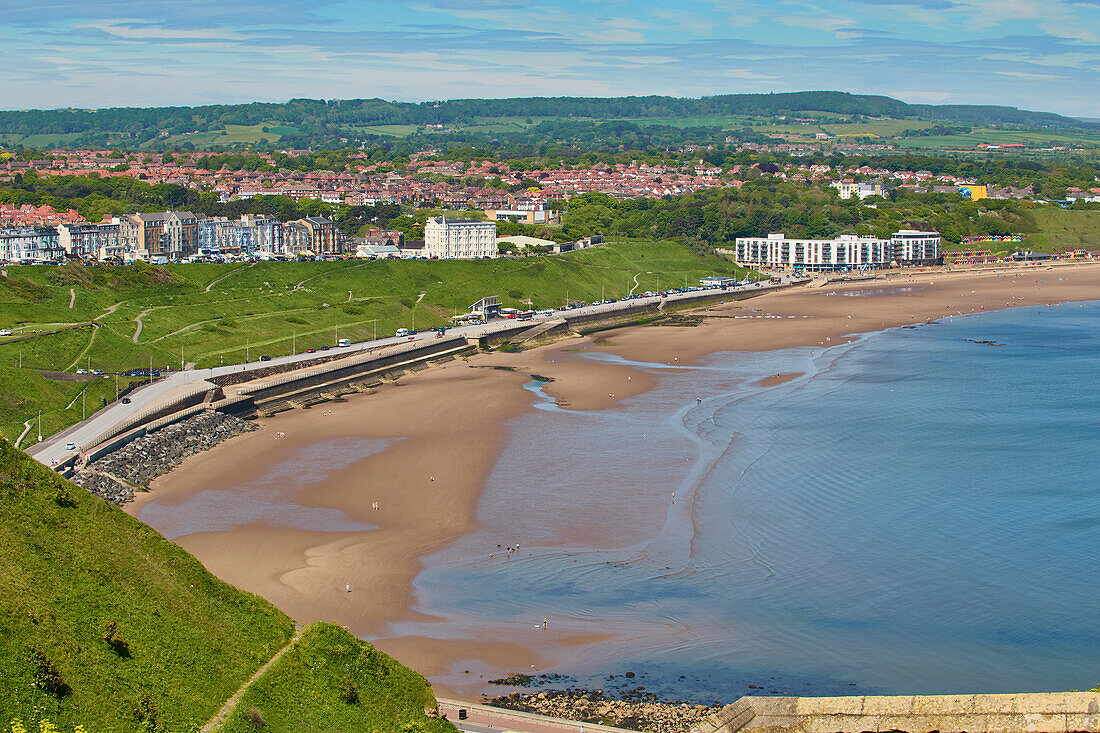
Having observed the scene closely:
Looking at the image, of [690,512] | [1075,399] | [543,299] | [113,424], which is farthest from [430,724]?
[543,299]

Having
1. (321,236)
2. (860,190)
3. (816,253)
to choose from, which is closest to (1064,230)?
(860,190)

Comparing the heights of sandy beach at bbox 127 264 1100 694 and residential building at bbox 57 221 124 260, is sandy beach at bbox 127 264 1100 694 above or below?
below

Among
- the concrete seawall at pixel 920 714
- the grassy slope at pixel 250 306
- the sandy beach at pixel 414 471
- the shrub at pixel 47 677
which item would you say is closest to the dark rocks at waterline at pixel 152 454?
the sandy beach at pixel 414 471

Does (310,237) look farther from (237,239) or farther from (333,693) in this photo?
(333,693)

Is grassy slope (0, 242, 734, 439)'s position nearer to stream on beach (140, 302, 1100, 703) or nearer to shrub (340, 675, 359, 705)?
stream on beach (140, 302, 1100, 703)

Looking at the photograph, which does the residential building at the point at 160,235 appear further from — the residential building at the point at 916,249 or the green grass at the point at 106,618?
the green grass at the point at 106,618

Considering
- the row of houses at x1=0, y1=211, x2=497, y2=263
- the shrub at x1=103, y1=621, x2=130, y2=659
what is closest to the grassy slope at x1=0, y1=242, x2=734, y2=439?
the row of houses at x1=0, y1=211, x2=497, y2=263
